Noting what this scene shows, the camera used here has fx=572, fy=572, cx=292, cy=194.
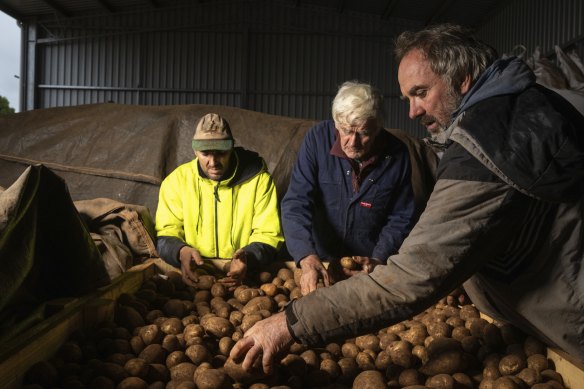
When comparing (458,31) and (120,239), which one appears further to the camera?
(120,239)

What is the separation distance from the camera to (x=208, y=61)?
49.6 ft

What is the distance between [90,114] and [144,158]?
0.85m

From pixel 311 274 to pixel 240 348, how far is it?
110cm

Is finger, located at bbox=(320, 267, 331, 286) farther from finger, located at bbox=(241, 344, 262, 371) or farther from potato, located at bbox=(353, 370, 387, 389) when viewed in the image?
finger, located at bbox=(241, 344, 262, 371)

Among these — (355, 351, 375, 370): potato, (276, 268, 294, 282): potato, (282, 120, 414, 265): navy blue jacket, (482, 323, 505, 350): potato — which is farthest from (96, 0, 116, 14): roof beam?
(482, 323, 505, 350): potato

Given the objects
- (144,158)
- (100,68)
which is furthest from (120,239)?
(100,68)

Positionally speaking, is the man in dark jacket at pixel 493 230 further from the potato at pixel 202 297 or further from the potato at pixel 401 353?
the potato at pixel 202 297

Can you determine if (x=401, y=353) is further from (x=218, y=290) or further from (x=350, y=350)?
(x=218, y=290)

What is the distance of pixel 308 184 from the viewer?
3.47 metres

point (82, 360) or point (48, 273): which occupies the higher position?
point (48, 273)

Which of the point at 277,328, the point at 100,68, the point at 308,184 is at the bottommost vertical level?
the point at 277,328

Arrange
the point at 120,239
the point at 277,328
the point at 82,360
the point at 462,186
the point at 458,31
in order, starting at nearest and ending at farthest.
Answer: the point at 462,186 < the point at 277,328 < the point at 458,31 < the point at 82,360 < the point at 120,239

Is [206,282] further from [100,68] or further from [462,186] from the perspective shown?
[100,68]

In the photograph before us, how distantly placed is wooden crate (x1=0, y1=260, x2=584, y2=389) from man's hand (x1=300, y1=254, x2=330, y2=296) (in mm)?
902
